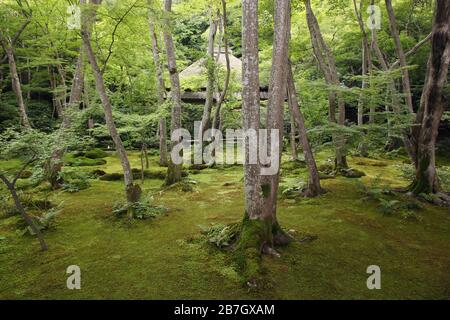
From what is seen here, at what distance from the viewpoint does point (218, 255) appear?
5.46 metres

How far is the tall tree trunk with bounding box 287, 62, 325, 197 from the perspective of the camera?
8492 millimetres

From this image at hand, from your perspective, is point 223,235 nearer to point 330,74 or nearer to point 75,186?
point 75,186

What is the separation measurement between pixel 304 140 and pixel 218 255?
447 cm

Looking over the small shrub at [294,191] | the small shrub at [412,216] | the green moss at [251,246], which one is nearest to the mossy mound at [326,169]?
the small shrub at [294,191]

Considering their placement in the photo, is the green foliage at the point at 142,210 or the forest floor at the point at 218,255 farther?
the green foliage at the point at 142,210

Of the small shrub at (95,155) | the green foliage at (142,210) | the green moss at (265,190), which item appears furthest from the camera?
the small shrub at (95,155)

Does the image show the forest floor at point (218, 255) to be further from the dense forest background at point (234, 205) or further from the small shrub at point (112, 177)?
the small shrub at point (112, 177)

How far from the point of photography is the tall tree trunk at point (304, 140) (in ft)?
27.9

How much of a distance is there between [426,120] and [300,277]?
6276 millimetres

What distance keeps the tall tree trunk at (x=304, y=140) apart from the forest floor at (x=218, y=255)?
569mm

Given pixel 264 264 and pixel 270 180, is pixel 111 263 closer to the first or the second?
pixel 264 264
